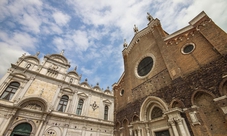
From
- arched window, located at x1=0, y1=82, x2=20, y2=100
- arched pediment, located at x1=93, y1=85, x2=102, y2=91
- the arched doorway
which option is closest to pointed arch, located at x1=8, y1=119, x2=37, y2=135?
the arched doorway

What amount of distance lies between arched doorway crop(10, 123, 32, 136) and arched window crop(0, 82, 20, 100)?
339cm

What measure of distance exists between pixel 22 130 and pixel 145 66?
15017mm

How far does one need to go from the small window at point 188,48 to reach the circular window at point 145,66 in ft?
10.7

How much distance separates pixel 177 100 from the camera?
23.6 feet

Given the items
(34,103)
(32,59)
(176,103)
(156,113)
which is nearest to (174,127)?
(176,103)

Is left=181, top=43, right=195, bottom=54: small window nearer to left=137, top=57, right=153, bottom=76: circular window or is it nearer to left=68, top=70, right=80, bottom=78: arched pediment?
left=137, top=57, right=153, bottom=76: circular window

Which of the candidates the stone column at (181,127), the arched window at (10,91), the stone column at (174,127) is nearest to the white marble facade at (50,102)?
the arched window at (10,91)

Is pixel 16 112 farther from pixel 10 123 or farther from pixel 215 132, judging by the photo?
pixel 215 132

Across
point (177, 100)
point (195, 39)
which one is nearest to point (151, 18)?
point (195, 39)

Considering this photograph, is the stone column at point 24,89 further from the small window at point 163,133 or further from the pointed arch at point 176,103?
the pointed arch at point 176,103

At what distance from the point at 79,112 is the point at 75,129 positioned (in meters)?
2.33

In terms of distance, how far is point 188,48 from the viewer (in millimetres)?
8273

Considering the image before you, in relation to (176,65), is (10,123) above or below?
below

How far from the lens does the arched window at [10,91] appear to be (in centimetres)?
1160
